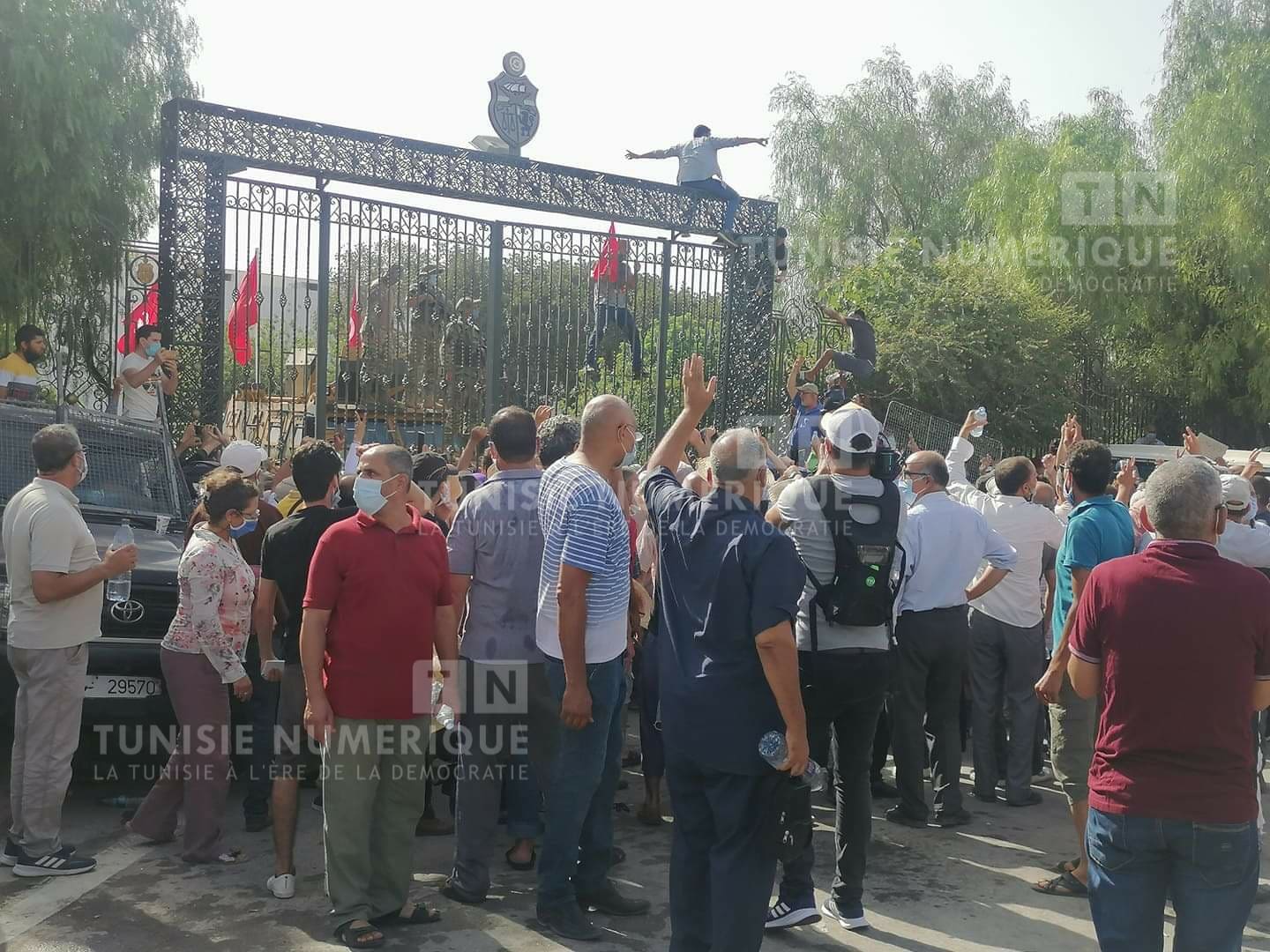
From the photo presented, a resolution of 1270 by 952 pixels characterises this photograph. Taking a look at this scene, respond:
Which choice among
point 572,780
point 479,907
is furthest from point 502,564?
point 479,907

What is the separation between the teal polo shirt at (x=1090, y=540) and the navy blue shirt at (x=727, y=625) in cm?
188

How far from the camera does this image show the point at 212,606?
5.27m

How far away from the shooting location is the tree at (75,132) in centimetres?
1095

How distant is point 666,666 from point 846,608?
0.98 meters

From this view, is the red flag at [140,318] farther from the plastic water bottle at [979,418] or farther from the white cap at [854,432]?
the white cap at [854,432]

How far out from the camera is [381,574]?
4.57 m

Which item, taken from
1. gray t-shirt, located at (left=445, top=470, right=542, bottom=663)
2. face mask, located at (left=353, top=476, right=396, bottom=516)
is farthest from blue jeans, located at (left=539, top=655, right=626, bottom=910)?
face mask, located at (left=353, top=476, right=396, bottom=516)

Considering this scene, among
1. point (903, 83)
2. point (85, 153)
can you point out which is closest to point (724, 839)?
point (85, 153)

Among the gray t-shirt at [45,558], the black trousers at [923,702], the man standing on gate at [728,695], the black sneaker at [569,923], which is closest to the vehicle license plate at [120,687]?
the gray t-shirt at [45,558]

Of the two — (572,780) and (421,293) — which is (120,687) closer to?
(572,780)

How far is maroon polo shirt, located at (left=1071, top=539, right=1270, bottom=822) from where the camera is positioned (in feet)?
10.7

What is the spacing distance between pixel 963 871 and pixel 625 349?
11522 millimetres

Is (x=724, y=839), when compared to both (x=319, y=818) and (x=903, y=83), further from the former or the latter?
(x=903, y=83)

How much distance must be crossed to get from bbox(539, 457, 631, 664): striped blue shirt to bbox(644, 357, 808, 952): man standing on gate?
57 centimetres
